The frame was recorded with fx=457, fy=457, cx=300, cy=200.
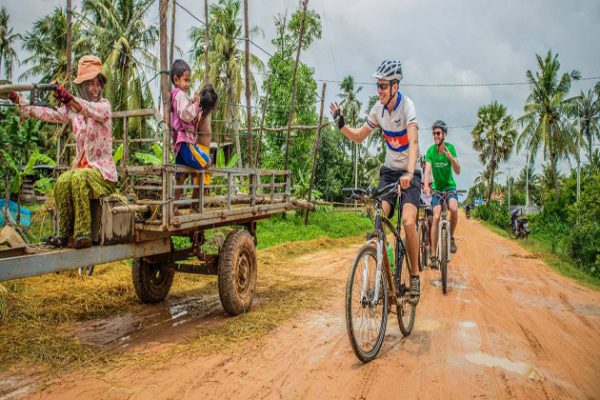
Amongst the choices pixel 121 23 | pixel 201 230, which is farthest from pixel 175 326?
pixel 121 23

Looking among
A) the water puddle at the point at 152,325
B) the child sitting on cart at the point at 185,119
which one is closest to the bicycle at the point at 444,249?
the water puddle at the point at 152,325

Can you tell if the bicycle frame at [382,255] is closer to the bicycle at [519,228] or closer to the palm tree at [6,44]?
the bicycle at [519,228]

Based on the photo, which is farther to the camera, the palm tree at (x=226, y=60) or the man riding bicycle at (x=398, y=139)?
the palm tree at (x=226, y=60)

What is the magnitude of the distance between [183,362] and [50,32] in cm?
3229

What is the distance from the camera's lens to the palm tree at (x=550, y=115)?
3059cm

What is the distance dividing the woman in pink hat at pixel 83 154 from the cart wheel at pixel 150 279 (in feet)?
4.86

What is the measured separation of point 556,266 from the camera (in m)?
10.5

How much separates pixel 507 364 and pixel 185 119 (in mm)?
3941

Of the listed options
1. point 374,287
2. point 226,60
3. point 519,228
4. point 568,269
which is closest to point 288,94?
point 226,60

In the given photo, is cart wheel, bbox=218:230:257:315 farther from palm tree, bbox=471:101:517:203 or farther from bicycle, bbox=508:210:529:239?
palm tree, bbox=471:101:517:203

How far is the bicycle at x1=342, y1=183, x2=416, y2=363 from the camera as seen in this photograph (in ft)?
12.3

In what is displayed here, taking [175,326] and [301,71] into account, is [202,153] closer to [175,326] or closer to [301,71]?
[175,326]

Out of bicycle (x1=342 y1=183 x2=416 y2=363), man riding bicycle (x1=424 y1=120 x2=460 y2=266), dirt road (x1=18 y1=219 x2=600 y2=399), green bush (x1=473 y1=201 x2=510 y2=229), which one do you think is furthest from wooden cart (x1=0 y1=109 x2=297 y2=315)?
green bush (x1=473 y1=201 x2=510 y2=229)

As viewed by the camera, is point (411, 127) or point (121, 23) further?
point (121, 23)
